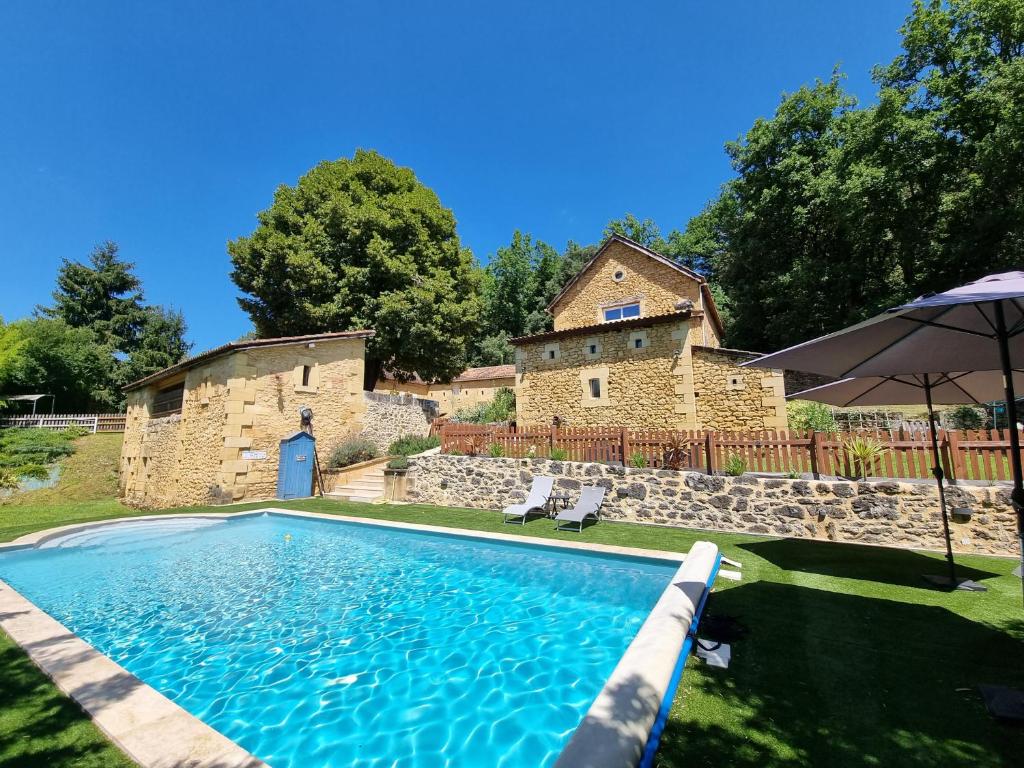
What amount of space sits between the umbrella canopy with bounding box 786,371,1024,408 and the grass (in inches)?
93.6

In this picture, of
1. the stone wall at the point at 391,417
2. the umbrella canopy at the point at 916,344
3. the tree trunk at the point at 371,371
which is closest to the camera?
the umbrella canopy at the point at 916,344

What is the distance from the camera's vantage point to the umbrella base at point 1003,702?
2.60m

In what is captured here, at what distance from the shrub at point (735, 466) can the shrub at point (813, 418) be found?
26.8ft

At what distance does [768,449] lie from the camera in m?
8.59

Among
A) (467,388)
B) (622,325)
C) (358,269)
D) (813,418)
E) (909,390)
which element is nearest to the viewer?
(909,390)

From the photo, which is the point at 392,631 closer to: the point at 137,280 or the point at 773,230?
the point at 773,230

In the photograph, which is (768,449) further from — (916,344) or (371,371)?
(371,371)

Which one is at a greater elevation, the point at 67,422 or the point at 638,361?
the point at 638,361

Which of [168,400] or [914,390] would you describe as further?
[168,400]

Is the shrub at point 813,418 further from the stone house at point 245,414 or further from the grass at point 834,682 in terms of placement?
the stone house at point 245,414

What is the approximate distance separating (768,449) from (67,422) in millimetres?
38602

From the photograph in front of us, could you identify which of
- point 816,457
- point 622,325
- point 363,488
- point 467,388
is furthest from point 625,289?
point 467,388

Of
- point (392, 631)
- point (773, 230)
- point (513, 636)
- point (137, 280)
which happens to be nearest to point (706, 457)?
point (513, 636)

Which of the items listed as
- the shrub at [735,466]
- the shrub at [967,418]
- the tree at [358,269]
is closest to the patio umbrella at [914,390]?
the shrub at [735,466]
